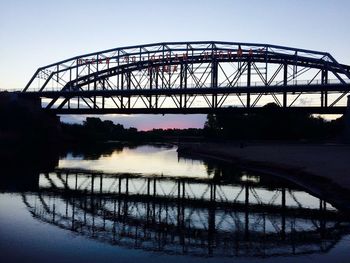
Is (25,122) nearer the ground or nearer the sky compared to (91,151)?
nearer the sky

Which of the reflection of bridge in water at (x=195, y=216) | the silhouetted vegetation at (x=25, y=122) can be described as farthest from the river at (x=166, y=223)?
the silhouetted vegetation at (x=25, y=122)

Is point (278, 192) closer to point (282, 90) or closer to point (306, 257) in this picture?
point (306, 257)

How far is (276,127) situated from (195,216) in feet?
273

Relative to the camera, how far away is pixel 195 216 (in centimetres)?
2106

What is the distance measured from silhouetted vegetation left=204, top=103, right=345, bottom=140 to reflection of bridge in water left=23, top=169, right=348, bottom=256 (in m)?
61.4

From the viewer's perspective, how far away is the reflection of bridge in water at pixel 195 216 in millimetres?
15852

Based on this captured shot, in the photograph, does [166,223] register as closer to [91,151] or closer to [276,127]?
[91,151]

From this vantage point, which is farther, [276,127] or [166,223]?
[276,127]

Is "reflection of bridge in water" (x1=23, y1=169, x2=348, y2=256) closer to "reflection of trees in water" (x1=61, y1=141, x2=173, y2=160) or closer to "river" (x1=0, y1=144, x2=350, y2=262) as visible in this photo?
"river" (x1=0, y1=144, x2=350, y2=262)

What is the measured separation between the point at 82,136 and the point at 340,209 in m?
115

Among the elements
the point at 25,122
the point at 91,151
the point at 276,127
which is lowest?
the point at 91,151

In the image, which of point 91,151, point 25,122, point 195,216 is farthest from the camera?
point 25,122

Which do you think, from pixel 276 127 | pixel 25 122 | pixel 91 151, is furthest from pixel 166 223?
pixel 25 122

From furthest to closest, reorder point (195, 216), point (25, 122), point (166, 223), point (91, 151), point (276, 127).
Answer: point (276, 127), point (25, 122), point (91, 151), point (195, 216), point (166, 223)
